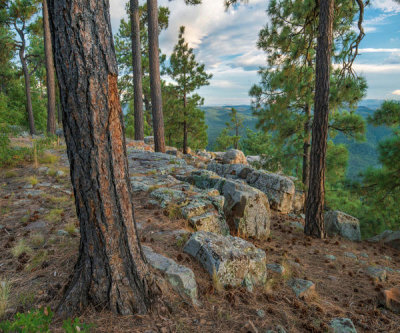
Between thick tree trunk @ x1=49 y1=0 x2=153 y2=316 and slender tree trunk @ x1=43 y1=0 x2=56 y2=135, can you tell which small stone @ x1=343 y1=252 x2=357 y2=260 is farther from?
slender tree trunk @ x1=43 y1=0 x2=56 y2=135

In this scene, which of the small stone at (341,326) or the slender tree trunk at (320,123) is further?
the slender tree trunk at (320,123)

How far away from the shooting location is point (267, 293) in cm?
283

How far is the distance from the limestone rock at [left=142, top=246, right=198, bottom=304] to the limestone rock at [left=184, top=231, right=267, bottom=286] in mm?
307

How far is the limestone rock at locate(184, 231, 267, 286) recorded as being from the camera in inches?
109

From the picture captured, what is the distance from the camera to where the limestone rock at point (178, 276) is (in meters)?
2.43

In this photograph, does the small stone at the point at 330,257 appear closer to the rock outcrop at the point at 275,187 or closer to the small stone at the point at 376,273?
the small stone at the point at 376,273

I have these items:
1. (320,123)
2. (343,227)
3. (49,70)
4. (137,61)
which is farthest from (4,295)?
(49,70)

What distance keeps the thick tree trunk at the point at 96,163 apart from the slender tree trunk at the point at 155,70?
849 cm

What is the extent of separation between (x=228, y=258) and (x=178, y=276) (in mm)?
655

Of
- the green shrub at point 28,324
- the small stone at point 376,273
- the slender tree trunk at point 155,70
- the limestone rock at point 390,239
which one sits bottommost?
the limestone rock at point 390,239

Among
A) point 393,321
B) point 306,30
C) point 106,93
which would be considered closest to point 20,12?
point 306,30

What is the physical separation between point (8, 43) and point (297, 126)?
1909 cm

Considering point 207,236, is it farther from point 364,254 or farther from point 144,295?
point 364,254

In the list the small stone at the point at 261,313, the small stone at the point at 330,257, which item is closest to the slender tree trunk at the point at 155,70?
the small stone at the point at 330,257
